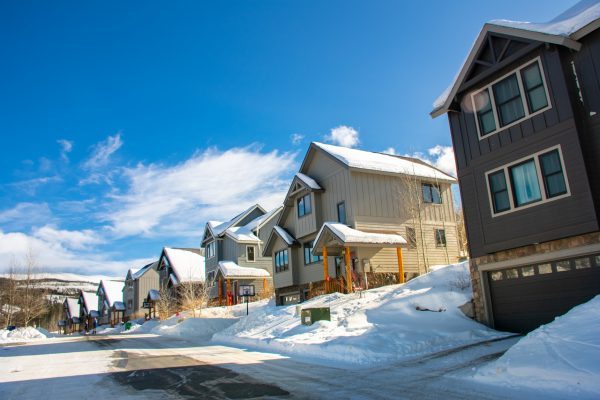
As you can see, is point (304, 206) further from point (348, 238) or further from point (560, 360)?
point (560, 360)

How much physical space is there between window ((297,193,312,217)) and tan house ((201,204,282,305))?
12.9 metres

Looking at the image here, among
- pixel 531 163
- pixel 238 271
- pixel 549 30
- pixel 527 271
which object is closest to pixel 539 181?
pixel 531 163

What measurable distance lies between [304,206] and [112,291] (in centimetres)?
5987

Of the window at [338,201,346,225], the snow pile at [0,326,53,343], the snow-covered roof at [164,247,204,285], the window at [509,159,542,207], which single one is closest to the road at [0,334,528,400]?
the window at [509,159,542,207]

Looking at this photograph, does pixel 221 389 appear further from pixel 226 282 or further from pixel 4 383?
pixel 226 282

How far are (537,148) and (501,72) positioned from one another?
2.98 metres

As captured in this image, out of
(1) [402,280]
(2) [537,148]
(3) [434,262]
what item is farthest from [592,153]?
(3) [434,262]

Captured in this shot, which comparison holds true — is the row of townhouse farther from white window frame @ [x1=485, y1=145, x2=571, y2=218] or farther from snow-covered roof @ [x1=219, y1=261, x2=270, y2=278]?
white window frame @ [x1=485, y1=145, x2=571, y2=218]

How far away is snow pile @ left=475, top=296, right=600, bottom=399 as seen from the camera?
23.7 feet

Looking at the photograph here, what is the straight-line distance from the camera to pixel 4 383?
10711mm

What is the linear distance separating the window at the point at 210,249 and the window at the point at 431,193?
2603 centimetres

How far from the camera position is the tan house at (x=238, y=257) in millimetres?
41719

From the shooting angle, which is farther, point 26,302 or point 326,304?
point 26,302

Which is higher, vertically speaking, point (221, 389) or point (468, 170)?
point (468, 170)
